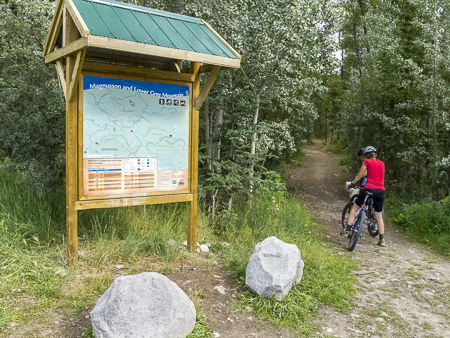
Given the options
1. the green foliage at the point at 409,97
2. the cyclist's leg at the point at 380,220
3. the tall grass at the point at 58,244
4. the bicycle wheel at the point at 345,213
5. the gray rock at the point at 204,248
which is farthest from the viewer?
the green foliage at the point at 409,97

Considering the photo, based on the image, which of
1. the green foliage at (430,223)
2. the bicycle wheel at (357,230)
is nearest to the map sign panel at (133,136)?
the bicycle wheel at (357,230)

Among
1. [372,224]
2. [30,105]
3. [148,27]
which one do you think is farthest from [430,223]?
[30,105]

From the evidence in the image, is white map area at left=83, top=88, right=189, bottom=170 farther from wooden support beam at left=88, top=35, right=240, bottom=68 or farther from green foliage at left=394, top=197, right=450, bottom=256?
green foliage at left=394, top=197, right=450, bottom=256

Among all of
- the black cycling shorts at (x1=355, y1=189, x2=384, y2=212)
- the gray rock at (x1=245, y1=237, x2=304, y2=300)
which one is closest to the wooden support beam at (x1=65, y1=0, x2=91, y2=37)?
the gray rock at (x1=245, y1=237, x2=304, y2=300)

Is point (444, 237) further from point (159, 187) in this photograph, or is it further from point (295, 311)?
point (159, 187)

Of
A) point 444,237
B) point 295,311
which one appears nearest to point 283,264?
point 295,311

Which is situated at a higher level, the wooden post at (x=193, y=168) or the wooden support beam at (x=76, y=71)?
the wooden support beam at (x=76, y=71)

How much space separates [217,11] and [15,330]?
762 centimetres

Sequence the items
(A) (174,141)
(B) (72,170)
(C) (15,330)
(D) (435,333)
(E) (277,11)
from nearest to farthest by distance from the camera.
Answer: (C) (15,330), (D) (435,333), (B) (72,170), (A) (174,141), (E) (277,11)

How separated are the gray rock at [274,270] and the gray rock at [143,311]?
3.52ft

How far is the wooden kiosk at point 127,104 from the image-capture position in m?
4.57

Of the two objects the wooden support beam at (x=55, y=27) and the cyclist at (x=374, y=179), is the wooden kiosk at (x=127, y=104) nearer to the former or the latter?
the wooden support beam at (x=55, y=27)

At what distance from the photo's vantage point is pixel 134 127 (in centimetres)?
511

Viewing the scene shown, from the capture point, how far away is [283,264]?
436 cm
